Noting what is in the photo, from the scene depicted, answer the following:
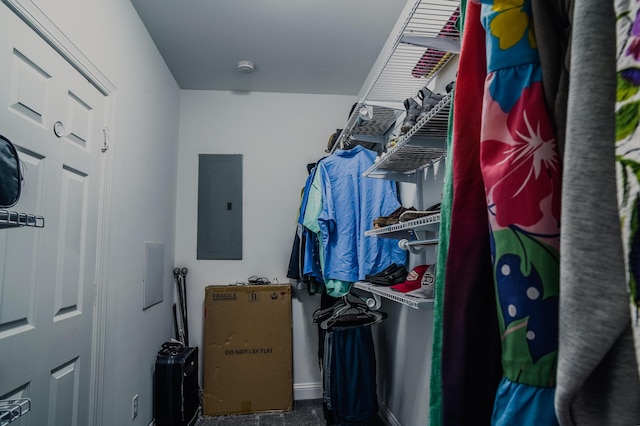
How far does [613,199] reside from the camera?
33 centimetres

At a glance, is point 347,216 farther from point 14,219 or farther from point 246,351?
point 14,219

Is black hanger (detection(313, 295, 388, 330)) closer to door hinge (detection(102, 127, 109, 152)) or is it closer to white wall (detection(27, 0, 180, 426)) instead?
white wall (detection(27, 0, 180, 426))

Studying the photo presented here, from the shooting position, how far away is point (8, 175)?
0.85 metres

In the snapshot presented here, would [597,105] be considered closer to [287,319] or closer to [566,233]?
[566,233]

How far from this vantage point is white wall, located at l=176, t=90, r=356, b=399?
3.17 metres

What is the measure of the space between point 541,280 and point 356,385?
2.09m

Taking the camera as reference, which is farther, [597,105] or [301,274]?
[301,274]

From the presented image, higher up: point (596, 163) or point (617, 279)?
point (596, 163)

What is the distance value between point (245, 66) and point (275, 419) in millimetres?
2725

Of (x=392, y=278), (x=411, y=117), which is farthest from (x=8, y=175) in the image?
(x=392, y=278)

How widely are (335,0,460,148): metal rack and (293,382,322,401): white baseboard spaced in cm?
212

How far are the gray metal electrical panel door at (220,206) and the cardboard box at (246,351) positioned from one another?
1.32ft

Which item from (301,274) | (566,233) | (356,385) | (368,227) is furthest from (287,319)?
(566,233)

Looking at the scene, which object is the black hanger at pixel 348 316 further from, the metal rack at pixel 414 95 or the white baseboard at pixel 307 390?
the white baseboard at pixel 307 390
